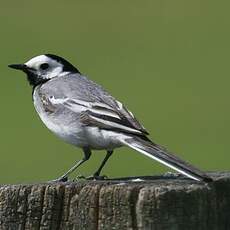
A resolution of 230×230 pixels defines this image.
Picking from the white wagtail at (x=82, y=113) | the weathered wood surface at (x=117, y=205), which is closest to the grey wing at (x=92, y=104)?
the white wagtail at (x=82, y=113)

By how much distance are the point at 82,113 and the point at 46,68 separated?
1.25 meters

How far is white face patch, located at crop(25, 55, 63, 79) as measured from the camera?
9.14m

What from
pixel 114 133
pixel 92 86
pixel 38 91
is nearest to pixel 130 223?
pixel 114 133

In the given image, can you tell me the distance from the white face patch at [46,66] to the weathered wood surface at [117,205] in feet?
10.7

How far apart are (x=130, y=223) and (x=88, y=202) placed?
27 centimetres

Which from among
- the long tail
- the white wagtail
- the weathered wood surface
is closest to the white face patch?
the white wagtail

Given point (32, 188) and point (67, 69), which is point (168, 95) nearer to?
point (67, 69)

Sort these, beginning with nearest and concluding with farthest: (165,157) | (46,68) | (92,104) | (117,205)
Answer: (117,205)
(165,157)
(92,104)
(46,68)

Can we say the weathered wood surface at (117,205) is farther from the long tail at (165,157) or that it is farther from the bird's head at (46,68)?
the bird's head at (46,68)

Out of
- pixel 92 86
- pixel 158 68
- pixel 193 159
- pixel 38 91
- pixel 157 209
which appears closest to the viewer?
pixel 157 209

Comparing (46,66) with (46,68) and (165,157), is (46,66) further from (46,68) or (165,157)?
(165,157)

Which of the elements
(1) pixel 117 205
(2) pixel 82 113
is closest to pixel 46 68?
(2) pixel 82 113

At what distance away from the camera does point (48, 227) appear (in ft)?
18.8

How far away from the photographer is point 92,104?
8062mm
